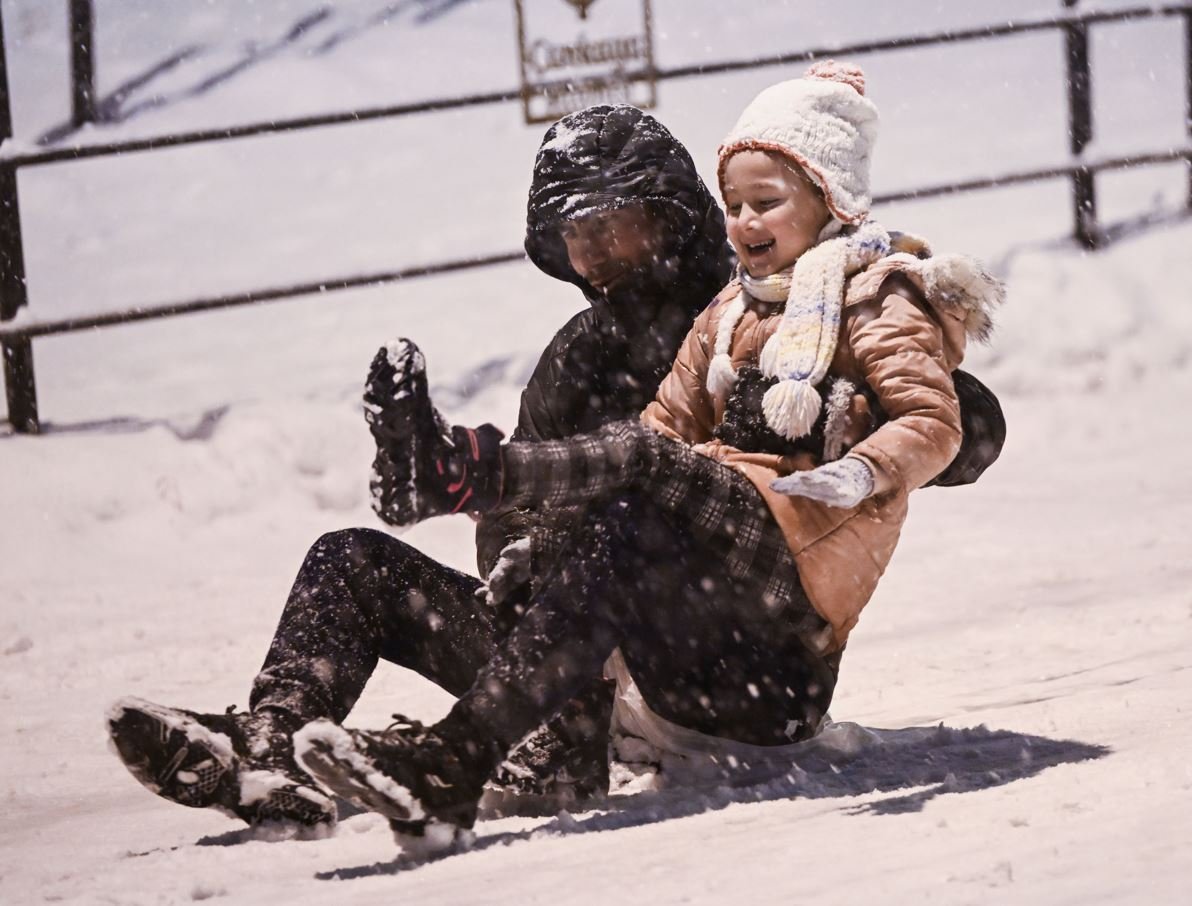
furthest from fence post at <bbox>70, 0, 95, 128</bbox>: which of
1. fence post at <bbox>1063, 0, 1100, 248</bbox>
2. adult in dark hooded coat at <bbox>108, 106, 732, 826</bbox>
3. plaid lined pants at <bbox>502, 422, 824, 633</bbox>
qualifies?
plaid lined pants at <bbox>502, 422, 824, 633</bbox>

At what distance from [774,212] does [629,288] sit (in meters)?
0.49

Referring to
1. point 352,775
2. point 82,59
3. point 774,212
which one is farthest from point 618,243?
point 82,59

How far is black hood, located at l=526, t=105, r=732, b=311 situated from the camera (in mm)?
2760

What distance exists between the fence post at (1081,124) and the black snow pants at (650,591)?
17.4ft

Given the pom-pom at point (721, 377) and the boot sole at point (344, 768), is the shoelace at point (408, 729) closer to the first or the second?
the boot sole at point (344, 768)

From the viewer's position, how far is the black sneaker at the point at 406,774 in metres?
2.02

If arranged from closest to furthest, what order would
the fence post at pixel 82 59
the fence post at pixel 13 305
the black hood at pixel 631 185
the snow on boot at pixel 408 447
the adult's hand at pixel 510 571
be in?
the snow on boot at pixel 408 447 → the adult's hand at pixel 510 571 → the black hood at pixel 631 185 → the fence post at pixel 13 305 → the fence post at pixel 82 59

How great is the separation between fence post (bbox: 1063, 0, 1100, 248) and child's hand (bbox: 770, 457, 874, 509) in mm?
5501

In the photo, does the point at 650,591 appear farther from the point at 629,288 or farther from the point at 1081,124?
the point at 1081,124

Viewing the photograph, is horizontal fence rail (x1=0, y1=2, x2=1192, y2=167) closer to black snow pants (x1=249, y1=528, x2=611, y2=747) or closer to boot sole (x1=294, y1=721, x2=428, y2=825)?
black snow pants (x1=249, y1=528, x2=611, y2=747)

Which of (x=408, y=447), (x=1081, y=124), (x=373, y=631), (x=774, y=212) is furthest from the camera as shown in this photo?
(x=1081, y=124)

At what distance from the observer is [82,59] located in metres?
6.77

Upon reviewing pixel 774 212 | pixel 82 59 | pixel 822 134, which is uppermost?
pixel 82 59

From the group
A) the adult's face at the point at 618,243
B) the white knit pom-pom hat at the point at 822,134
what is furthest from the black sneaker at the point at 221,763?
the white knit pom-pom hat at the point at 822,134
